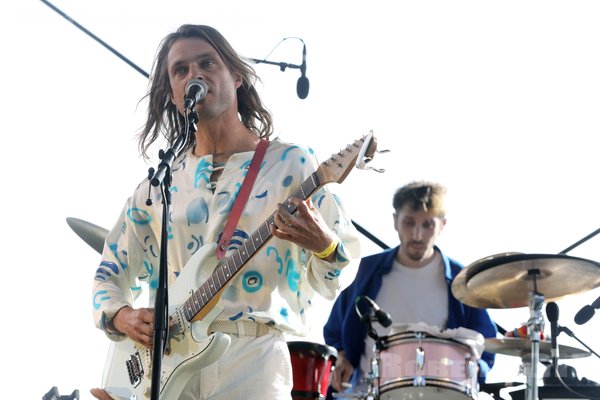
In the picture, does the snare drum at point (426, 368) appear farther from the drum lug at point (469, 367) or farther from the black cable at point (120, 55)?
the black cable at point (120, 55)

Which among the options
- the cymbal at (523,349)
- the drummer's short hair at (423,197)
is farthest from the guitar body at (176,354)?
the cymbal at (523,349)

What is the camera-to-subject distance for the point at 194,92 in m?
3.80

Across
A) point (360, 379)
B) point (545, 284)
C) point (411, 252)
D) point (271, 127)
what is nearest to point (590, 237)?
point (545, 284)

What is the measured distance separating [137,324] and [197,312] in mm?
228

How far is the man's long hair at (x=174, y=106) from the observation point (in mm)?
4168

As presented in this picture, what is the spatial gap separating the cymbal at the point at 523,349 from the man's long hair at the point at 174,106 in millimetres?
2038

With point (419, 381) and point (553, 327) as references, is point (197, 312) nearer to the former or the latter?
point (419, 381)

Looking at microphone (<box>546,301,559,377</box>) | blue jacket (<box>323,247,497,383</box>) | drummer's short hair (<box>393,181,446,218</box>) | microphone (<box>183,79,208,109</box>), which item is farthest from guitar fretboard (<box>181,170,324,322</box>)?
microphone (<box>546,301,559,377</box>)

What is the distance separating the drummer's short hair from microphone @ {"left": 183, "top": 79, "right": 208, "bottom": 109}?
2100 mm

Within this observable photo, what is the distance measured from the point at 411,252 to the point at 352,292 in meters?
0.36

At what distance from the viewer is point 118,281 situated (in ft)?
13.2

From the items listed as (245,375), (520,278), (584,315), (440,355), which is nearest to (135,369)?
(245,375)

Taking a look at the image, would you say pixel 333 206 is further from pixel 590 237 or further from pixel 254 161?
pixel 590 237

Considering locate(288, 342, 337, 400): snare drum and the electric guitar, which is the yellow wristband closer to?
the electric guitar
